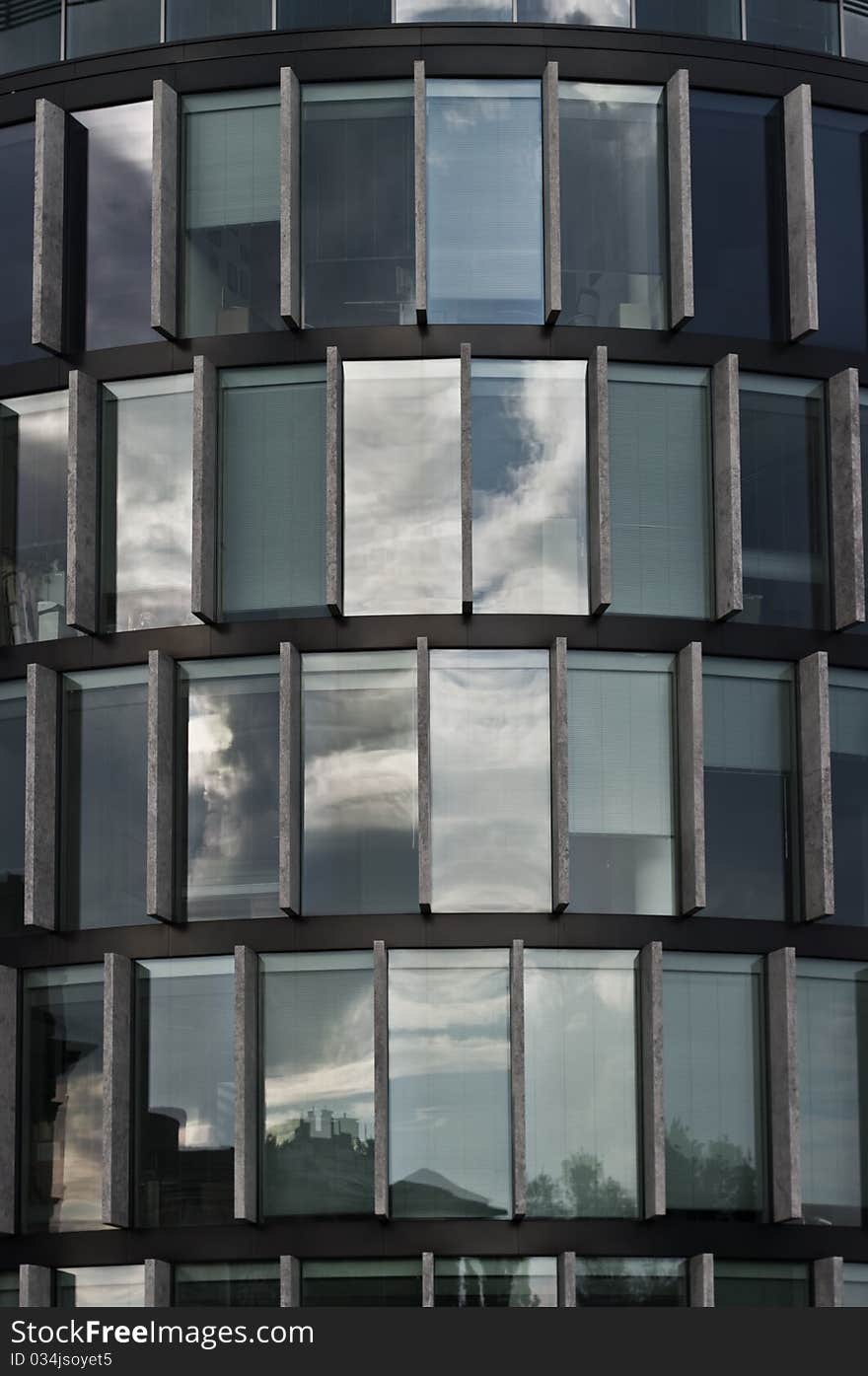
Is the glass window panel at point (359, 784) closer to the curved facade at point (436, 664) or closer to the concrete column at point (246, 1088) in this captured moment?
the curved facade at point (436, 664)

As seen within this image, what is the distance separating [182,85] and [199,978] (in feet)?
39.2

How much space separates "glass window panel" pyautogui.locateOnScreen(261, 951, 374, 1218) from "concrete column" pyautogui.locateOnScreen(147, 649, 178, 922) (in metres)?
1.55

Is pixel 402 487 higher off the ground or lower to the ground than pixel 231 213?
lower

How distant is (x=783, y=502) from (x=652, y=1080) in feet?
25.7

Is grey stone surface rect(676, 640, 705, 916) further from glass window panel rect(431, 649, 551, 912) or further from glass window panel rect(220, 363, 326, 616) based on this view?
glass window panel rect(220, 363, 326, 616)

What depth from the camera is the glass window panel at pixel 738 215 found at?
29812 mm

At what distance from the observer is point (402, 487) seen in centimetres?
2895

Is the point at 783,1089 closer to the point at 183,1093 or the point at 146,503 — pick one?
the point at 183,1093

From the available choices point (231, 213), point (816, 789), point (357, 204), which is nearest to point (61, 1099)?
point (816, 789)

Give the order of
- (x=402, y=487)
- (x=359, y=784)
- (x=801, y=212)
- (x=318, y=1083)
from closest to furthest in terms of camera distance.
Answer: (x=318, y=1083) → (x=359, y=784) → (x=402, y=487) → (x=801, y=212)

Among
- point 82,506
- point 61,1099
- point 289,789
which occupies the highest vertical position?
point 82,506

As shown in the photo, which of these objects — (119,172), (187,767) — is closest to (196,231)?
(119,172)

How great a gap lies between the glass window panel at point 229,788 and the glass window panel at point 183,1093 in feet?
3.06

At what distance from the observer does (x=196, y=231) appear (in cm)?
3009
